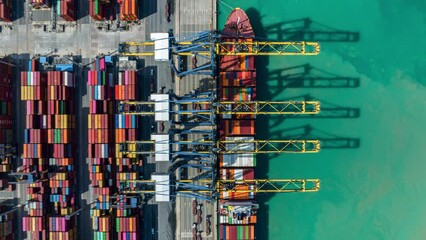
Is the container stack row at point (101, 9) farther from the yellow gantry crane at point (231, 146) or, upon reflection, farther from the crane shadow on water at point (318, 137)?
the crane shadow on water at point (318, 137)

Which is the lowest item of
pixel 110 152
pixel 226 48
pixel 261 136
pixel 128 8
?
pixel 110 152

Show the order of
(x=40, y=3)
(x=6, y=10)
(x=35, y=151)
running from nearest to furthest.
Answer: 1. (x=40, y=3)
2. (x=35, y=151)
3. (x=6, y=10)

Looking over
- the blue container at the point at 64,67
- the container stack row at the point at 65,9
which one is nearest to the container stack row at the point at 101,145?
the blue container at the point at 64,67

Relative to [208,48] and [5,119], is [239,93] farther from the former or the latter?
[5,119]

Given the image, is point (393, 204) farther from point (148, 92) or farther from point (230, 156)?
point (148, 92)

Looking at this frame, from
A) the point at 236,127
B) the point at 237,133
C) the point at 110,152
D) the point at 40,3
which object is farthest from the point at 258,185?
the point at 40,3

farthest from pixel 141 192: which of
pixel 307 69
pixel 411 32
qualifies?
pixel 411 32
